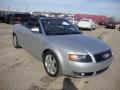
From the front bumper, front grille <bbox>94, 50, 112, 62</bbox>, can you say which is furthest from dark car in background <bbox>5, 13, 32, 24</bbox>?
the front bumper

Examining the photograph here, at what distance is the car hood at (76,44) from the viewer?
186 inches

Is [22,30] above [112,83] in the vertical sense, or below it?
above

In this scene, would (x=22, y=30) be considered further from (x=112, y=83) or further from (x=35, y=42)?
(x=112, y=83)

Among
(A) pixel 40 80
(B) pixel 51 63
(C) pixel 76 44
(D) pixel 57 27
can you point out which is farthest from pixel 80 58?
(D) pixel 57 27

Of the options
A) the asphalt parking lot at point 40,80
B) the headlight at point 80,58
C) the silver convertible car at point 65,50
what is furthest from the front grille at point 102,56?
the asphalt parking lot at point 40,80

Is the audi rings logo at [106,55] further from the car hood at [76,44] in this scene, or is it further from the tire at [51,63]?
the tire at [51,63]

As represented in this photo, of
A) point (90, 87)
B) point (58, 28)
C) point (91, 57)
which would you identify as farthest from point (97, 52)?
point (58, 28)

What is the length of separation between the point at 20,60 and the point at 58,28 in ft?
6.24

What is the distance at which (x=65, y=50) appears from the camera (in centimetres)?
464

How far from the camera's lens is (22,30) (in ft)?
23.6

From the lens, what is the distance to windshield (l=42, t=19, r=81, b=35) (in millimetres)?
5832

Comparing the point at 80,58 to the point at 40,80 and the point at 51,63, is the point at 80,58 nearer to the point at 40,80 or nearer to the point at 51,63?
the point at 51,63

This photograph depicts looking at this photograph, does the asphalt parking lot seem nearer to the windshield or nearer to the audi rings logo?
the audi rings logo

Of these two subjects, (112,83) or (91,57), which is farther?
(112,83)
